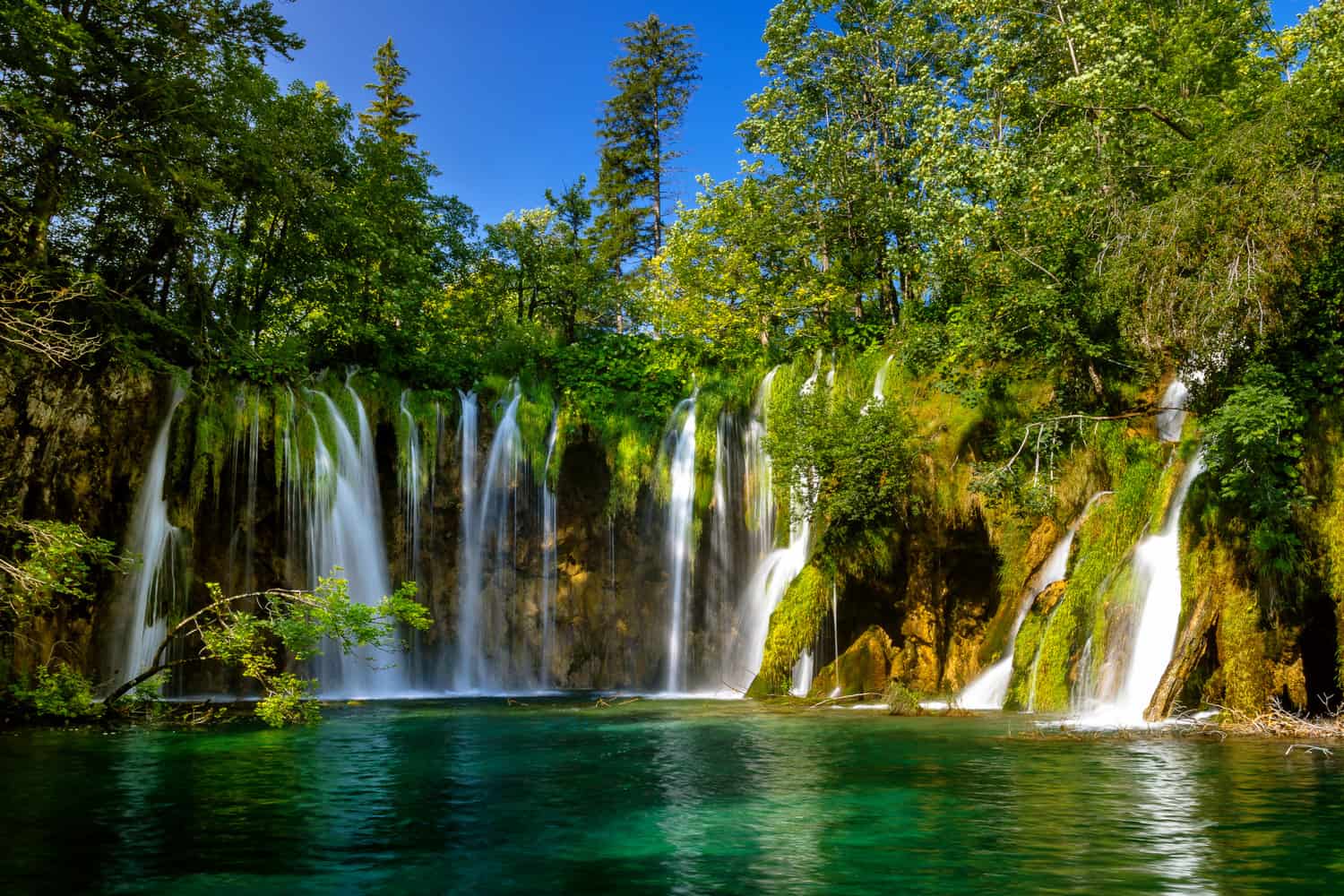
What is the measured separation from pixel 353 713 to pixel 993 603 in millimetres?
13161

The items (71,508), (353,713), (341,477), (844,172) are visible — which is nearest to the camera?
(353,713)

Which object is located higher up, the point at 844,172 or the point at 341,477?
the point at 844,172

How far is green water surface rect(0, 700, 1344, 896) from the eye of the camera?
6.37 m

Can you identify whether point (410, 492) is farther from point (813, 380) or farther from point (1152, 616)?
point (1152, 616)

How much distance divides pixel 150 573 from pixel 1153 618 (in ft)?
67.9

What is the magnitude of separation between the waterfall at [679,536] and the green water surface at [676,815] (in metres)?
12.5

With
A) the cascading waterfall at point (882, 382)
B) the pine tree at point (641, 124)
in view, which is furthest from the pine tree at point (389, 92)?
the cascading waterfall at point (882, 382)

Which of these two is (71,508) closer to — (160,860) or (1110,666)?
(160,860)

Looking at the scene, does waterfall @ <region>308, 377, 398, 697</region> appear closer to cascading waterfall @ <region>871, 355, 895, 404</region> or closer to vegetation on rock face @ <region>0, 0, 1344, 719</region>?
vegetation on rock face @ <region>0, 0, 1344, 719</region>

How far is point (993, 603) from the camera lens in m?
19.8

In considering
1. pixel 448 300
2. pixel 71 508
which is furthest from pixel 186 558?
pixel 448 300

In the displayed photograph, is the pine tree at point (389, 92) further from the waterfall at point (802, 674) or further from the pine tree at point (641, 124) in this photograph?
the waterfall at point (802, 674)

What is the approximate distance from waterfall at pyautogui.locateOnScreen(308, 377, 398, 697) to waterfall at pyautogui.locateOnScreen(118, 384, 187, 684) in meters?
3.23

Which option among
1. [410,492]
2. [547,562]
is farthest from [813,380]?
[410,492]
